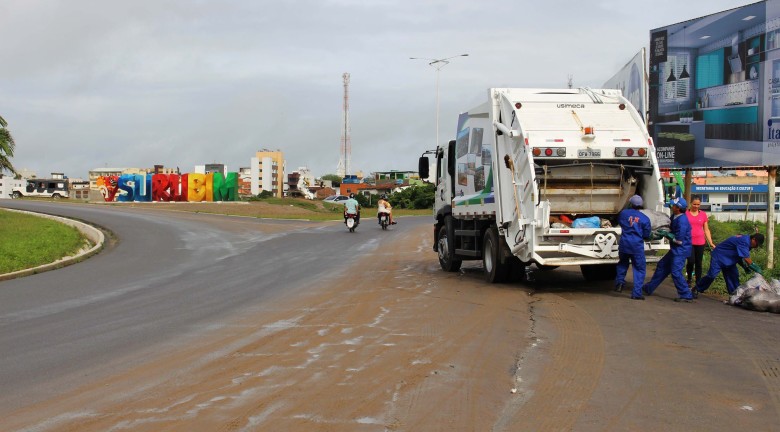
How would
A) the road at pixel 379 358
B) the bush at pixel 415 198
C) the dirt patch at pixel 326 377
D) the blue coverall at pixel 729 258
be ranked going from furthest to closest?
the bush at pixel 415 198, the blue coverall at pixel 729 258, the road at pixel 379 358, the dirt patch at pixel 326 377

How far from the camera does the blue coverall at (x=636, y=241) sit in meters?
11.7

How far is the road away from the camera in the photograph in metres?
5.62

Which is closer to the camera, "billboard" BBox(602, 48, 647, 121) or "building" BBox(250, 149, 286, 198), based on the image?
"billboard" BBox(602, 48, 647, 121)

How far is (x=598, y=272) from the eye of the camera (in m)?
14.7

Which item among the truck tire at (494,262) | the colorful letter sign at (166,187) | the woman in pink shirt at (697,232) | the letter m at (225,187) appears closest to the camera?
the woman in pink shirt at (697,232)

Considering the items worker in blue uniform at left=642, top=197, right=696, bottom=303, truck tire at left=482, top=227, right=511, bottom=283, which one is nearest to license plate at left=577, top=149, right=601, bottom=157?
worker in blue uniform at left=642, top=197, right=696, bottom=303

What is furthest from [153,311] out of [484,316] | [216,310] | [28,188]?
[28,188]

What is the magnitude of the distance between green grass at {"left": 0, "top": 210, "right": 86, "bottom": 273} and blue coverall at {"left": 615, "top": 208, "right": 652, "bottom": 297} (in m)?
13.8

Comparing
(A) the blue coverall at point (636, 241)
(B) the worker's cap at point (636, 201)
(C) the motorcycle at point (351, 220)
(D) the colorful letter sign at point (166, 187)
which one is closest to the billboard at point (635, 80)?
(B) the worker's cap at point (636, 201)

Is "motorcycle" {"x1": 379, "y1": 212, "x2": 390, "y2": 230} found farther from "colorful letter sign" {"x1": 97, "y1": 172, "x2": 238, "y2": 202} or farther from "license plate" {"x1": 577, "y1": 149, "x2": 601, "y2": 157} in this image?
"colorful letter sign" {"x1": 97, "y1": 172, "x2": 238, "y2": 202}

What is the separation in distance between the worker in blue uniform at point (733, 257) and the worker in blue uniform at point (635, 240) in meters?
1.04

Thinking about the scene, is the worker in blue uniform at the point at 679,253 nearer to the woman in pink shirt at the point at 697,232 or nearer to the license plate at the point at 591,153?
the woman in pink shirt at the point at 697,232

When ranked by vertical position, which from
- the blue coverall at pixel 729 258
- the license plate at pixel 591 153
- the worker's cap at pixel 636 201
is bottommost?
the blue coverall at pixel 729 258

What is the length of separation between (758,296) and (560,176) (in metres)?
3.60
